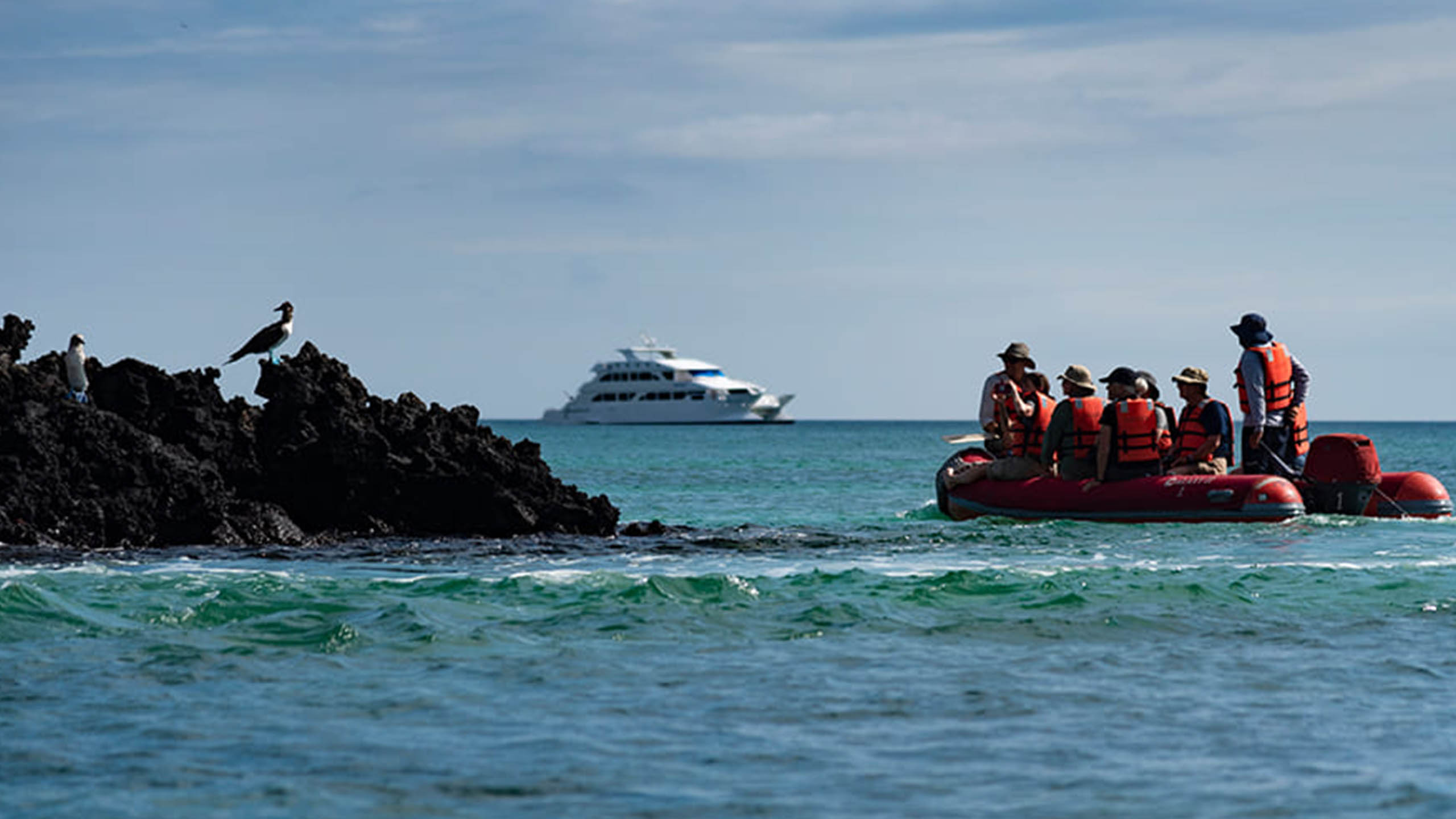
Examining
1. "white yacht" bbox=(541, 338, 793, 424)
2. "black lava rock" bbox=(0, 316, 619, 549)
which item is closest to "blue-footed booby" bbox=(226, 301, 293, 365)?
"black lava rock" bbox=(0, 316, 619, 549)

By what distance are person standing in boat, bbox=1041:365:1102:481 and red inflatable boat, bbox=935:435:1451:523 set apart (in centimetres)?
17

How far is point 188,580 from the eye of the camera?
11688 mm

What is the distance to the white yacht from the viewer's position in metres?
107

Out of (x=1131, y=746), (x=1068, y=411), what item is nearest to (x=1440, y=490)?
(x=1068, y=411)

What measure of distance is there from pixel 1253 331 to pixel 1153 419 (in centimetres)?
124

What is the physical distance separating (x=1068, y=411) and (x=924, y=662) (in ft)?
26.3

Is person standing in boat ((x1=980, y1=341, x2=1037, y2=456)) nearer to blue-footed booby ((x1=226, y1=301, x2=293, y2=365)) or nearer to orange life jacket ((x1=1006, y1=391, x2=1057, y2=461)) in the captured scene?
orange life jacket ((x1=1006, y1=391, x2=1057, y2=461))

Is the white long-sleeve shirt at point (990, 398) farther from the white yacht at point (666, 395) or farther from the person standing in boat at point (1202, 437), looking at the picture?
the white yacht at point (666, 395)

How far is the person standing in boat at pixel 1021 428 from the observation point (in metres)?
16.5

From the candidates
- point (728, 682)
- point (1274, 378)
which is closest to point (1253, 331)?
point (1274, 378)

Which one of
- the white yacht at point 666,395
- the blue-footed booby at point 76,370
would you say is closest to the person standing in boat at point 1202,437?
the blue-footed booby at point 76,370

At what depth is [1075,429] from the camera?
52.6ft

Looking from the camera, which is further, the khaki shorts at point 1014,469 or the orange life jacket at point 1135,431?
the khaki shorts at point 1014,469

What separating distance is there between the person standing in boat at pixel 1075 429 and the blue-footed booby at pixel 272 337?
7.62 m
